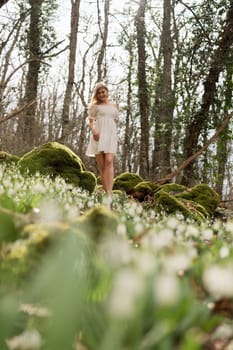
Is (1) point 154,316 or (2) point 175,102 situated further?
(2) point 175,102

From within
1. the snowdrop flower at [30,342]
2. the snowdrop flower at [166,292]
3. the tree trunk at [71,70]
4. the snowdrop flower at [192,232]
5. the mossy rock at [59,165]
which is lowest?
the snowdrop flower at [30,342]

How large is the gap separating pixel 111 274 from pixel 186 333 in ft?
1.33

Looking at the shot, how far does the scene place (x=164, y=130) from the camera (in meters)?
20.1

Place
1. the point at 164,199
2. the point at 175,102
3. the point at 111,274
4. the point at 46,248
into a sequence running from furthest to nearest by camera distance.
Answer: the point at 175,102 < the point at 164,199 < the point at 46,248 < the point at 111,274

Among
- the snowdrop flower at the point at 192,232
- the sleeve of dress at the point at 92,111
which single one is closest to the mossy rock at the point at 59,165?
the sleeve of dress at the point at 92,111

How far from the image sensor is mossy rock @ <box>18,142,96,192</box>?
1144 centimetres

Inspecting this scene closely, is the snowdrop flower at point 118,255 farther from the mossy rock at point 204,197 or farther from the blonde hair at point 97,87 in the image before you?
the mossy rock at point 204,197

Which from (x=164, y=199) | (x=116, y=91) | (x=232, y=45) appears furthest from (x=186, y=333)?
(x=116, y=91)

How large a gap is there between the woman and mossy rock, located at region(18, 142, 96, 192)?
17.6 inches

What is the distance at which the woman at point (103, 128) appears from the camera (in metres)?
11.9

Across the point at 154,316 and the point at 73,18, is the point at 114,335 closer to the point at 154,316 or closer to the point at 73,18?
the point at 154,316

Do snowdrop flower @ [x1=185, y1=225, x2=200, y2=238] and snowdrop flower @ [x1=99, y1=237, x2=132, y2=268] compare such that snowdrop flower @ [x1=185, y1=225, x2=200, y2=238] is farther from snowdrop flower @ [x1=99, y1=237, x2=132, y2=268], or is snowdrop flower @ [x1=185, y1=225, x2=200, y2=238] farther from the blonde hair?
the blonde hair

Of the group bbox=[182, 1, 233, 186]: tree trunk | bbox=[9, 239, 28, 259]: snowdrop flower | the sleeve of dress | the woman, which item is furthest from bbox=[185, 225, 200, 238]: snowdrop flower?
bbox=[182, 1, 233, 186]: tree trunk

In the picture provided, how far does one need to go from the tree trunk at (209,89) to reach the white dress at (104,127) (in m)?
7.27
